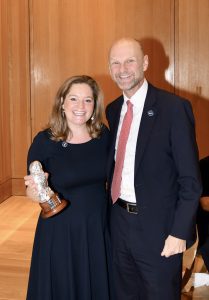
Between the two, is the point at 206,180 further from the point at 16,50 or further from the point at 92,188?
the point at 16,50

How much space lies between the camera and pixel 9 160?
593cm

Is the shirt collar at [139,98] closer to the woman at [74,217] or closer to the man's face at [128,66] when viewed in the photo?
the man's face at [128,66]

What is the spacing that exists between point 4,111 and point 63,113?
3.41 metres

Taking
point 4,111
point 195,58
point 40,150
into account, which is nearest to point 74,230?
point 40,150

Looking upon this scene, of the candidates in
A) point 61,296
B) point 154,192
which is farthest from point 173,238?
point 61,296

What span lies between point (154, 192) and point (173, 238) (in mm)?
225

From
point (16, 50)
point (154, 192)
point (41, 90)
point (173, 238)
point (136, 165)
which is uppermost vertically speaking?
point (16, 50)

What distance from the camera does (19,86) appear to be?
19.2 ft

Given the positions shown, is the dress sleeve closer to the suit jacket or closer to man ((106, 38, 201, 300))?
man ((106, 38, 201, 300))

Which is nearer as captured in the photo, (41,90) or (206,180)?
(206,180)

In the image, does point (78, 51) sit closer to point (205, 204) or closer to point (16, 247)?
point (16, 247)

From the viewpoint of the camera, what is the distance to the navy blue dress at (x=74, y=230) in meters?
2.36

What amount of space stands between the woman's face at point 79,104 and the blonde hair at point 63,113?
3 cm

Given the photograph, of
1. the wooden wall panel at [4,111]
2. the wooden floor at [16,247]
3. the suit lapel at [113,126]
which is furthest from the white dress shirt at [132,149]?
the wooden wall panel at [4,111]
